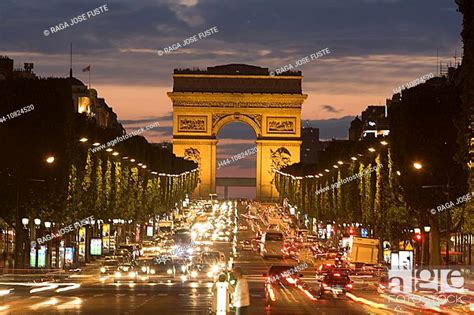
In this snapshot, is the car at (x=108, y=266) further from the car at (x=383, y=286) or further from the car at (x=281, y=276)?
the car at (x=383, y=286)

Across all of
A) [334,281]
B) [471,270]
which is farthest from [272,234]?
[334,281]

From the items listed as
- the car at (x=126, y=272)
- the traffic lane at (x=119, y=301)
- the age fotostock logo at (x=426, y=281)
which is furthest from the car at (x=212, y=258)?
the traffic lane at (x=119, y=301)

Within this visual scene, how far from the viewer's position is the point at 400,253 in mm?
76438

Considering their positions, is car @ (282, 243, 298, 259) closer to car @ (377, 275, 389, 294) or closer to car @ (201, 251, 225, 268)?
car @ (201, 251, 225, 268)

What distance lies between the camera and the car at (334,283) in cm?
5800

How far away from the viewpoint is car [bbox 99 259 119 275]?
3214 inches

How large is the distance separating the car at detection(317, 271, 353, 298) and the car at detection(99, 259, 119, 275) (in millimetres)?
24679

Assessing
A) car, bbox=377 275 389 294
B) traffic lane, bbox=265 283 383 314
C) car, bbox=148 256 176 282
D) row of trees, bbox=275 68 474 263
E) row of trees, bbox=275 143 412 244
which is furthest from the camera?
row of trees, bbox=275 143 412 244

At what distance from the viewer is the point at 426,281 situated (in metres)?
64.2

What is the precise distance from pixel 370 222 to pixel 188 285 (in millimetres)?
43073

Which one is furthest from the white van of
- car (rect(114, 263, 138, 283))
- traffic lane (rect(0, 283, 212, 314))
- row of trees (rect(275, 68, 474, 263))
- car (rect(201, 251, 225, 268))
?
traffic lane (rect(0, 283, 212, 314))

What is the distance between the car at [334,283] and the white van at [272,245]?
44.9 metres

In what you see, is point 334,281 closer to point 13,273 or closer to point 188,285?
point 188,285

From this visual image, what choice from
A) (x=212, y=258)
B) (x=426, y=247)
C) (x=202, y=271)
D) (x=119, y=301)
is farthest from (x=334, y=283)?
(x=426, y=247)
